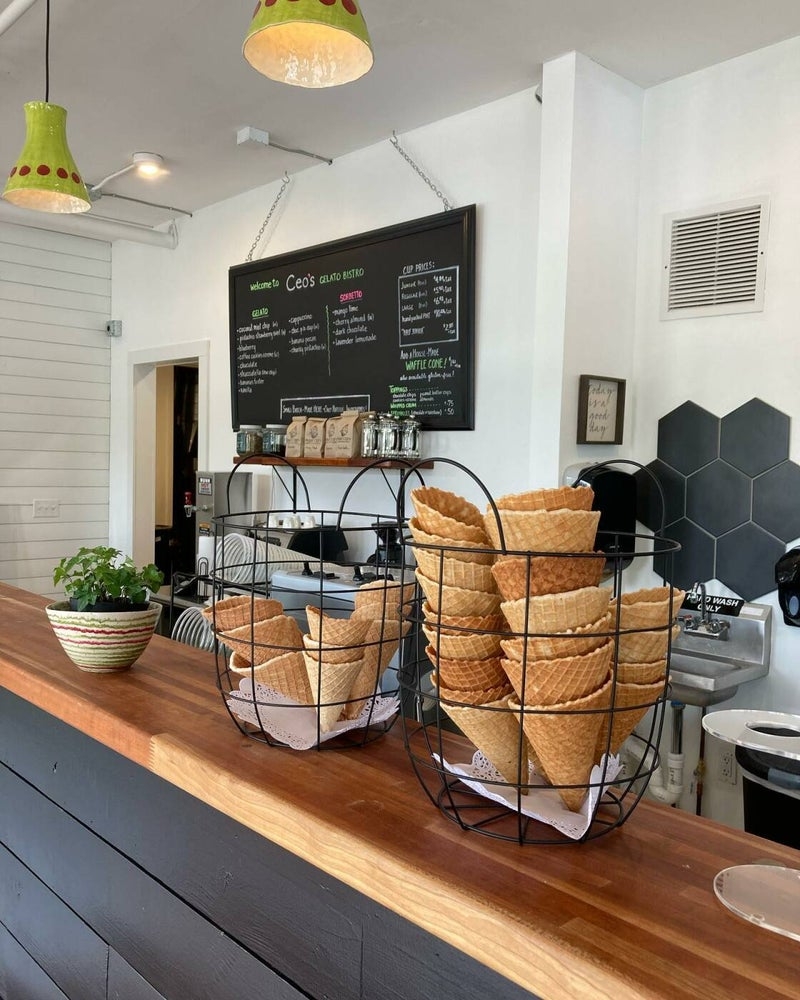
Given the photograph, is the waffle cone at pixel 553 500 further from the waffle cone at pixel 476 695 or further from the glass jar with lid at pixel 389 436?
the glass jar with lid at pixel 389 436

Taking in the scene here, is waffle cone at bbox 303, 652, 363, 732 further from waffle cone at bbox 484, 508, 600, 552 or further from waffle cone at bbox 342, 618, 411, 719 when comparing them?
waffle cone at bbox 484, 508, 600, 552

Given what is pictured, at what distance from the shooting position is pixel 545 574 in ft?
2.23

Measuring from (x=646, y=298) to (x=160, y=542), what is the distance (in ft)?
15.8

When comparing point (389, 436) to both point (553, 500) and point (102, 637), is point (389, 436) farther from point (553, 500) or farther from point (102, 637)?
point (553, 500)

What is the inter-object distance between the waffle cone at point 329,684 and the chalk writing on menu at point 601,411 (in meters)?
1.99

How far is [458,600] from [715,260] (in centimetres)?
236

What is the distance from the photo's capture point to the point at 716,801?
275cm

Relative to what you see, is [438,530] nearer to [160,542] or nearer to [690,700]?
[690,700]

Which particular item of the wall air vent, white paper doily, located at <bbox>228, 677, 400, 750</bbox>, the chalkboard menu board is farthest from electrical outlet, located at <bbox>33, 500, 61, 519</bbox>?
white paper doily, located at <bbox>228, 677, 400, 750</bbox>

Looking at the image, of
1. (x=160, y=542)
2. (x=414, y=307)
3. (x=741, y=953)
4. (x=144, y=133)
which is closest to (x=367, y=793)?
(x=741, y=953)

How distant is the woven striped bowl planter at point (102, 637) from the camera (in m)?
1.28

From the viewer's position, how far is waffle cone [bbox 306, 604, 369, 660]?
0.90 meters

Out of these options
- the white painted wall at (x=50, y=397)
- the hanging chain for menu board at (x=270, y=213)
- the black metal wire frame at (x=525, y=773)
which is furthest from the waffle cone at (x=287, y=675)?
the white painted wall at (x=50, y=397)

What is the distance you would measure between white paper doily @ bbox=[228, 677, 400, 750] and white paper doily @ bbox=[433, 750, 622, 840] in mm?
184
